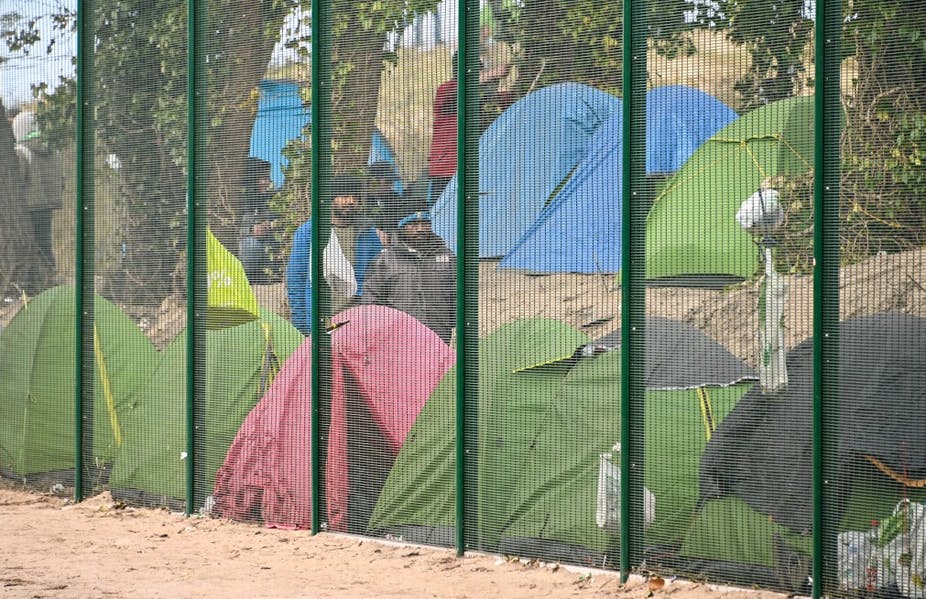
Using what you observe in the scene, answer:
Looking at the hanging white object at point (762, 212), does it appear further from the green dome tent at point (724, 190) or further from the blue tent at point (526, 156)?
the blue tent at point (526, 156)

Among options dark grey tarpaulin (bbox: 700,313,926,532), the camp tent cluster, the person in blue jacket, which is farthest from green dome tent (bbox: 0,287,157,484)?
dark grey tarpaulin (bbox: 700,313,926,532)

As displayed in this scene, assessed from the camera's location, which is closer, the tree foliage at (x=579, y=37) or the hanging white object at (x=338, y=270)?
the tree foliage at (x=579, y=37)

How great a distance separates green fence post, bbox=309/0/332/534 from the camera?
764 cm

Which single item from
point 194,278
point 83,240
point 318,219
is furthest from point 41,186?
point 318,219

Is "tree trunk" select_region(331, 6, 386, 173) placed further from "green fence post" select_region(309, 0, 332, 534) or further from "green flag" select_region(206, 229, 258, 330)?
"green flag" select_region(206, 229, 258, 330)

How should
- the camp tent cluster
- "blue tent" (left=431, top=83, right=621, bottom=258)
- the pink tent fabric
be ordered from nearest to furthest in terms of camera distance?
the camp tent cluster < "blue tent" (left=431, top=83, right=621, bottom=258) < the pink tent fabric

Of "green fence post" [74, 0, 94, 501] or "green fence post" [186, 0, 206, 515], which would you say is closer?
"green fence post" [186, 0, 206, 515]

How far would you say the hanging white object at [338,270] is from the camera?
295 inches

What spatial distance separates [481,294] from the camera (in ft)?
22.7

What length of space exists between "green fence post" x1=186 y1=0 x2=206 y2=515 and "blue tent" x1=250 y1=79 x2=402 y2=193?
63 cm

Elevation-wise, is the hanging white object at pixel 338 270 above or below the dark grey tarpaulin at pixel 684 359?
above

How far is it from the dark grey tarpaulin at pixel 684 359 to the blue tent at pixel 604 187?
481 millimetres

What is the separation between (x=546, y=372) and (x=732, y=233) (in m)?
1.46

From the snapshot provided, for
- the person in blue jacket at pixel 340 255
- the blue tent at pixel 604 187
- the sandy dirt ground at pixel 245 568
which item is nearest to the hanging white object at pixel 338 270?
the person in blue jacket at pixel 340 255
